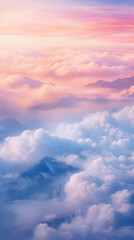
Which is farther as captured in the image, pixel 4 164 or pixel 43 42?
pixel 43 42

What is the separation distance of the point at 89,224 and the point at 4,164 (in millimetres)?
6003

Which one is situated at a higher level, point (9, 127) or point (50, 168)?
point (9, 127)

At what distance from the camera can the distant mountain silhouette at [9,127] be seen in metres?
14.5

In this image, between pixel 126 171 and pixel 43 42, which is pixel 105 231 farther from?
pixel 43 42

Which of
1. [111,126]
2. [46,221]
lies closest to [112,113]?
[111,126]

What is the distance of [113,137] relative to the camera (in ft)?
50.9

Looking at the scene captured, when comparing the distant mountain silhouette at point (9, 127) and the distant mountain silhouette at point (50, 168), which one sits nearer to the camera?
the distant mountain silhouette at point (50, 168)

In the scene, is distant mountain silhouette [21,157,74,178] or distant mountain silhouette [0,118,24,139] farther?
distant mountain silhouette [0,118,24,139]

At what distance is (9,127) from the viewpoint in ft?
46.5

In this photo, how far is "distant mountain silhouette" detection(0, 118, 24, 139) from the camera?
14471mm

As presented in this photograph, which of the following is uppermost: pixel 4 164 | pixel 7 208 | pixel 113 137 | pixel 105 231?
pixel 113 137

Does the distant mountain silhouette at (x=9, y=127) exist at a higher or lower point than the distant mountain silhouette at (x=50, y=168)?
higher

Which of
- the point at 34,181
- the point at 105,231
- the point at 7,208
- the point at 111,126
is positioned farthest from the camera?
the point at 111,126

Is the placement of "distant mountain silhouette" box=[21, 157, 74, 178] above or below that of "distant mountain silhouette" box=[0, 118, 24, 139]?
below
